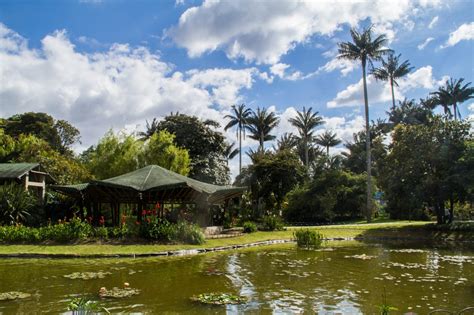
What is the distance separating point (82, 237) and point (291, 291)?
12.0 m

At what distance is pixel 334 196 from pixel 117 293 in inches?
1424

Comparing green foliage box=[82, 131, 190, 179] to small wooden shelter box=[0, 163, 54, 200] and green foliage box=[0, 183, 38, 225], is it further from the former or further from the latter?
green foliage box=[0, 183, 38, 225]

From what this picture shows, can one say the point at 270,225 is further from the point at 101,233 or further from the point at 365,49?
the point at 365,49

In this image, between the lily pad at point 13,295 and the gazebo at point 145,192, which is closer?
the lily pad at point 13,295

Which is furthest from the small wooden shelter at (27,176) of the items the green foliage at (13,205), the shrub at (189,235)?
the shrub at (189,235)

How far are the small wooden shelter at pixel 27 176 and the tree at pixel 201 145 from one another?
1589 cm

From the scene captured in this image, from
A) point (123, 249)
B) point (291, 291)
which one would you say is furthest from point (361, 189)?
point (291, 291)

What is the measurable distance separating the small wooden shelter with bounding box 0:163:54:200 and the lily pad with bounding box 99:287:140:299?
18227 millimetres

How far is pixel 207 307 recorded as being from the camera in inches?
325

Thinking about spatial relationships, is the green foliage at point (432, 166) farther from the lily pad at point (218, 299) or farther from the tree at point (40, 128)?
the tree at point (40, 128)

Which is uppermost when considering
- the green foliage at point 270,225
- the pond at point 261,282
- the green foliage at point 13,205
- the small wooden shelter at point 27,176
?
the small wooden shelter at point 27,176

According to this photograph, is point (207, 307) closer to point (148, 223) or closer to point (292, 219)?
point (148, 223)

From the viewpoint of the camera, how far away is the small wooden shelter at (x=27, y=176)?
984 inches

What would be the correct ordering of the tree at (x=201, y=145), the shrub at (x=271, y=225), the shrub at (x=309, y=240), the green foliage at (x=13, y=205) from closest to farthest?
the green foliage at (x=13, y=205)
the shrub at (x=309, y=240)
the shrub at (x=271, y=225)
the tree at (x=201, y=145)
